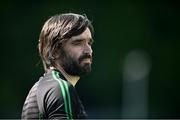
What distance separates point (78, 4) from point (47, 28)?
24304mm

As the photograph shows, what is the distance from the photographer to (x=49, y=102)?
13.4 feet

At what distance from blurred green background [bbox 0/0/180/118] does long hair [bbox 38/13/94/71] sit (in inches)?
815

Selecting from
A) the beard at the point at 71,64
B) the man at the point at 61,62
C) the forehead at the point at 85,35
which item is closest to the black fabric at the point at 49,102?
the man at the point at 61,62

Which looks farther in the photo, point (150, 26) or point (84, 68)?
point (150, 26)

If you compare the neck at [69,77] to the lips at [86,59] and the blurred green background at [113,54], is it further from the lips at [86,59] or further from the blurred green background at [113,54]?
the blurred green background at [113,54]

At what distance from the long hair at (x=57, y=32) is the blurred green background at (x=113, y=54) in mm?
20702

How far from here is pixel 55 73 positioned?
14.1ft

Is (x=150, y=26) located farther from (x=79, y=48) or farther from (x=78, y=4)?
(x=79, y=48)

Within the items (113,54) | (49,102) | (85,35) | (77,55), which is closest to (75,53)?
(77,55)

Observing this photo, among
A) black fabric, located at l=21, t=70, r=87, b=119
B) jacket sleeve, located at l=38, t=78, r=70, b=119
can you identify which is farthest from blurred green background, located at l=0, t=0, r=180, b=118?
jacket sleeve, located at l=38, t=78, r=70, b=119

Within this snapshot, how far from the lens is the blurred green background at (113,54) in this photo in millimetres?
26516

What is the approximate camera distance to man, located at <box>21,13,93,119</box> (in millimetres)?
4125

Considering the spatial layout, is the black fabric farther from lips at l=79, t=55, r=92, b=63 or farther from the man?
lips at l=79, t=55, r=92, b=63

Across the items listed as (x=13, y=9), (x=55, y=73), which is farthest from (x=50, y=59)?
(x=13, y=9)
